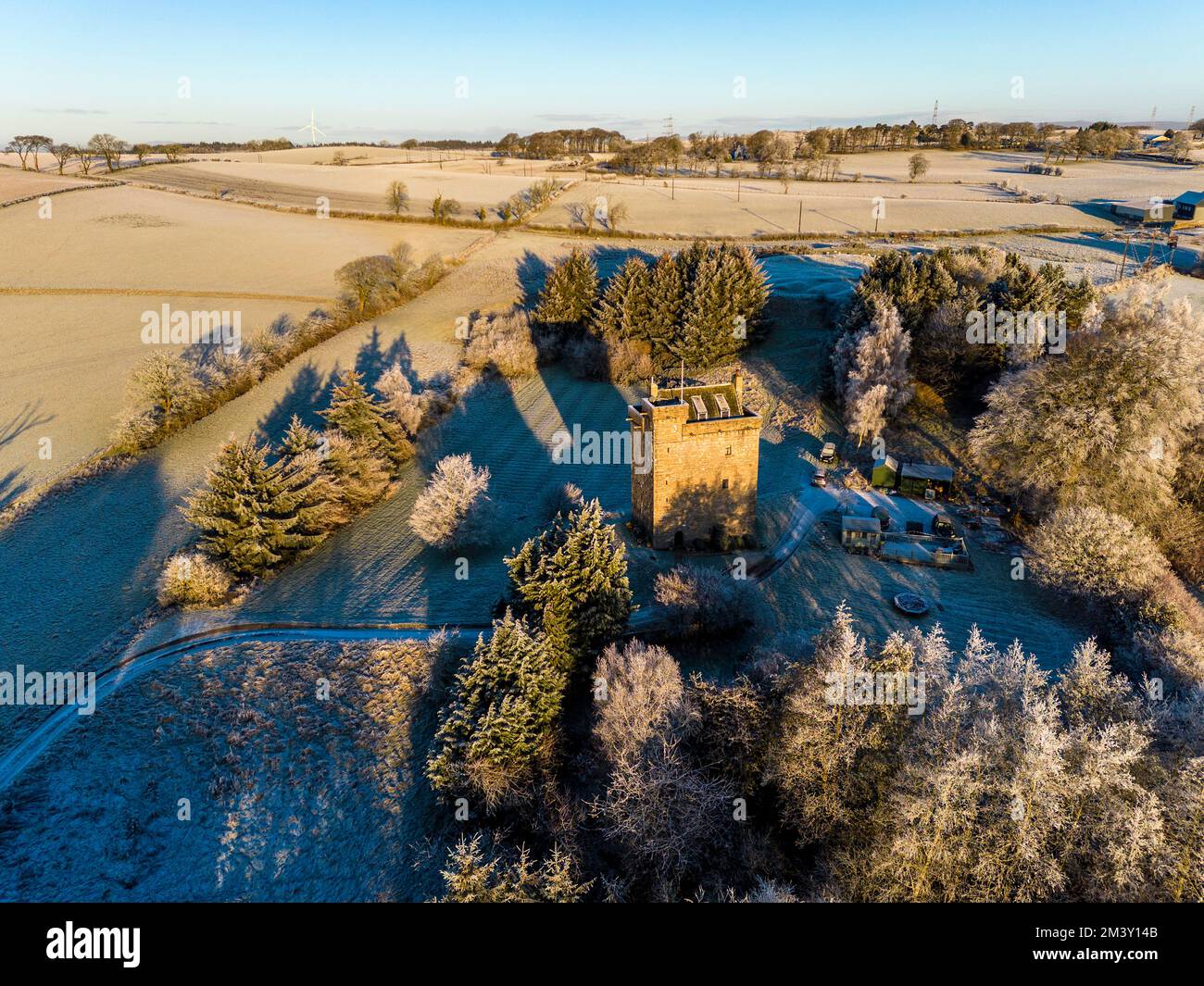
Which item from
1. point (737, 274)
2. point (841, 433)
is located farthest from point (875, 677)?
point (737, 274)

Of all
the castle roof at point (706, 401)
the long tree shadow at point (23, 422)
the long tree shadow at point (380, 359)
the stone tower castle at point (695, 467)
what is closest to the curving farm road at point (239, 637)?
the stone tower castle at point (695, 467)

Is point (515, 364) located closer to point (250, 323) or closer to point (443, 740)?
point (250, 323)

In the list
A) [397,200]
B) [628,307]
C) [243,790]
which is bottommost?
[243,790]

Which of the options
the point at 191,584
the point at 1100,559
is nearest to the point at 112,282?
the point at 191,584

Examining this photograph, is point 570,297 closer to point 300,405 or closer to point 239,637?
point 300,405

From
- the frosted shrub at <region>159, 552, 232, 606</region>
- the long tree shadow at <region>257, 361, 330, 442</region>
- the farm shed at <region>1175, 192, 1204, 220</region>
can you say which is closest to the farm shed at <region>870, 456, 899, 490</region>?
the frosted shrub at <region>159, 552, 232, 606</region>

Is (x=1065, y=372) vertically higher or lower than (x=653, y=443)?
higher
